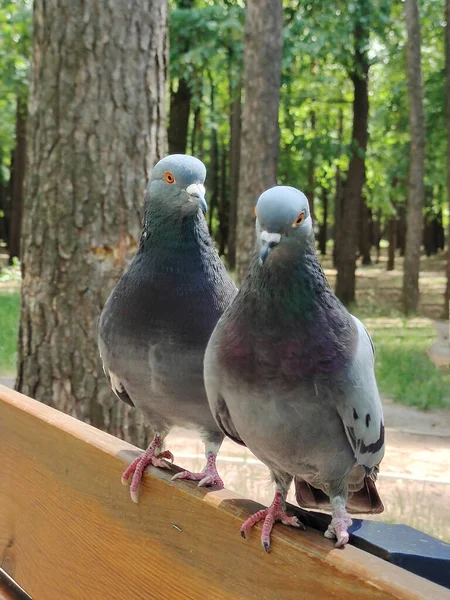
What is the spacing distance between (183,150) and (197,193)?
13.4 m

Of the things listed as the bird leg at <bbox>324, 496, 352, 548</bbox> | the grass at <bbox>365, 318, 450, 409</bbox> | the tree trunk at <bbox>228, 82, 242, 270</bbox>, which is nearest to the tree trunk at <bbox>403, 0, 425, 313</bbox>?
the grass at <bbox>365, 318, 450, 409</bbox>

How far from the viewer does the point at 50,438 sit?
1953mm

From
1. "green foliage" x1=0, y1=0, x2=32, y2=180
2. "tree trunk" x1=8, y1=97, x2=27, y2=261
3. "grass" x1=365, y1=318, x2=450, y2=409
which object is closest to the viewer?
"grass" x1=365, y1=318, x2=450, y2=409

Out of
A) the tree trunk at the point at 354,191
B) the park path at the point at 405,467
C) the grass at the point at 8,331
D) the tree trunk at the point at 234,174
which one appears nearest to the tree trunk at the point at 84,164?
the park path at the point at 405,467

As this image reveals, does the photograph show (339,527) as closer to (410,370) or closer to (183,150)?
(410,370)

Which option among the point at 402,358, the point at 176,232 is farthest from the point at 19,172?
the point at 176,232

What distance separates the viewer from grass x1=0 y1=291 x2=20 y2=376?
30.0 feet

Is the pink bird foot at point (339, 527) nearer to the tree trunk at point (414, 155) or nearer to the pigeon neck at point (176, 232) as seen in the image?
the pigeon neck at point (176, 232)

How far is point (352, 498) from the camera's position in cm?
175

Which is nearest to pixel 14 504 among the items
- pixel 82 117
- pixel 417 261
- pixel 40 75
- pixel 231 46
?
pixel 82 117

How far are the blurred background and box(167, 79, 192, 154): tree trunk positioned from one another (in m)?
0.03

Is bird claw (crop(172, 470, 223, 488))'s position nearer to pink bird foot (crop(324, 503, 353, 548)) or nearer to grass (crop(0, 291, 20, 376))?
pink bird foot (crop(324, 503, 353, 548))

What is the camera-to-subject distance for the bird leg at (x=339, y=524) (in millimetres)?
1291

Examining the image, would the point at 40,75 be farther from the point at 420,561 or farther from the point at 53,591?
the point at 420,561
